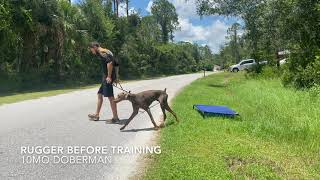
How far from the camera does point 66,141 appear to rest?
9352mm

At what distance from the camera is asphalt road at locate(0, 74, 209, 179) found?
715 cm

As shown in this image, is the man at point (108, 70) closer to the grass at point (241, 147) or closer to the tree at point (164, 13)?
the grass at point (241, 147)

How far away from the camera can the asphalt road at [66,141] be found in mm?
7152

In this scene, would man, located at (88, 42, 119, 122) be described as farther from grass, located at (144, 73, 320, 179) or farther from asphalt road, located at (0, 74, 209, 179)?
grass, located at (144, 73, 320, 179)

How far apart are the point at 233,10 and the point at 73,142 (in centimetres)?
2805

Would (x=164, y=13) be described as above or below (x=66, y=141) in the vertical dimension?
above

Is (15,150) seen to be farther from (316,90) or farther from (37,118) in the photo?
(316,90)

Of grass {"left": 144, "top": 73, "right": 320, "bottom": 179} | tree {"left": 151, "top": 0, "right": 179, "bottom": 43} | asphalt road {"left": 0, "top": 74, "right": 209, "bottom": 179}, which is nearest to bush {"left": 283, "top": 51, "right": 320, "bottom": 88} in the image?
grass {"left": 144, "top": 73, "right": 320, "bottom": 179}

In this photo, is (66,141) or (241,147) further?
(66,141)

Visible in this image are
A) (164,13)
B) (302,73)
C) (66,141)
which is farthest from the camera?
(164,13)

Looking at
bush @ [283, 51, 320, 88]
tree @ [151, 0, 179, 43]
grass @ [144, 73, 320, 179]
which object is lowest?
grass @ [144, 73, 320, 179]

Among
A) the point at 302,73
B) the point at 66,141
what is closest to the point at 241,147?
the point at 66,141

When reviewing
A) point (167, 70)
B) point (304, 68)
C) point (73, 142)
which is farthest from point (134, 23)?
point (73, 142)

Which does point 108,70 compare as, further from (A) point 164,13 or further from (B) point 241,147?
(A) point 164,13
